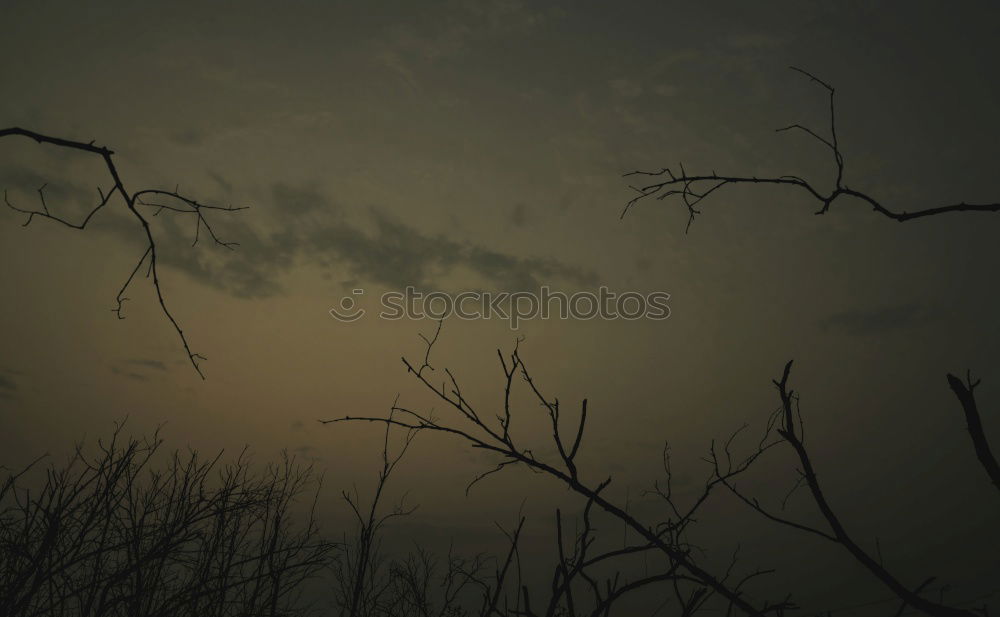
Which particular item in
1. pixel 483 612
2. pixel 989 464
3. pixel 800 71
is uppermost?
pixel 800 71

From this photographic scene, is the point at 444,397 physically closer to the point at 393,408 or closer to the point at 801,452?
the point at 393,408

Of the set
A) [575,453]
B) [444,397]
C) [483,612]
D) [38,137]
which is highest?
[38,137]

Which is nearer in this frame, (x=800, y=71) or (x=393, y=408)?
(x=393, y=408)

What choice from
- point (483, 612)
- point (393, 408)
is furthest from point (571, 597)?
point (393, 408)

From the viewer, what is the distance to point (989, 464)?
842 mm

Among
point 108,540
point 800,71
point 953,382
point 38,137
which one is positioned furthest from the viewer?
point 108,540

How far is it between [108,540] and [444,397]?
13.8 meters

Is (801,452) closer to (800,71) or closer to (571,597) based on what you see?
(571,597)

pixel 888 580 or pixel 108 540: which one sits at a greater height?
pixel 108 540

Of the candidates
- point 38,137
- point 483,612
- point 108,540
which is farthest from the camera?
point 108,540

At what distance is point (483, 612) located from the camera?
181 cm

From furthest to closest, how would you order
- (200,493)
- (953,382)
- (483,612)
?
(200,493) < (483,612) < (953,382)

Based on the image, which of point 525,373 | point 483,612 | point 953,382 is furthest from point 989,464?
point 483,612

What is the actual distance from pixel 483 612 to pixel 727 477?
2.69ft
